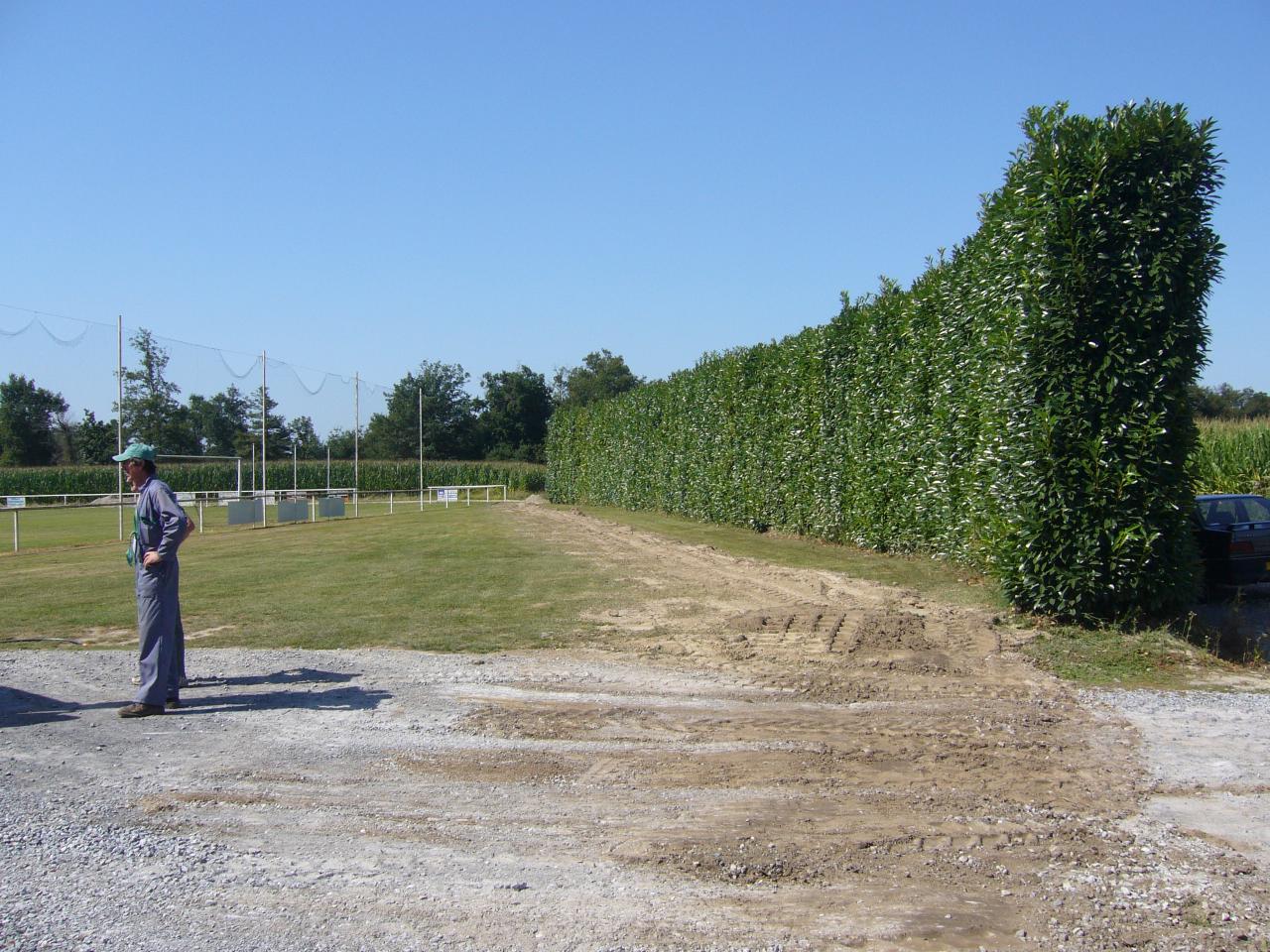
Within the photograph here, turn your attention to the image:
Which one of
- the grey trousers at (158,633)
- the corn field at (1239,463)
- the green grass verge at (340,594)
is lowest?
the green grass verge at (340,594)

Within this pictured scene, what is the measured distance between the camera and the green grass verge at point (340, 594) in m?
10.1

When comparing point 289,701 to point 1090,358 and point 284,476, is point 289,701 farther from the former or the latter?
point 284,476

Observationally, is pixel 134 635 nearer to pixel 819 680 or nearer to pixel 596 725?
pixel 596 725

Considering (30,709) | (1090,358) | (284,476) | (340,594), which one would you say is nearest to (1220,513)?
(1090,358)

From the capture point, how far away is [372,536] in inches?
961

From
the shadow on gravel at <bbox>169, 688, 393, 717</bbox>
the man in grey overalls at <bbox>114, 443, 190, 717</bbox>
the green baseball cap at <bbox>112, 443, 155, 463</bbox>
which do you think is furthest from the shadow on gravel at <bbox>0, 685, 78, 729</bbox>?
the green baseball cap at <bbox>112, 443, 155, 463</bbox>

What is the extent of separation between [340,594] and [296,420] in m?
31.5

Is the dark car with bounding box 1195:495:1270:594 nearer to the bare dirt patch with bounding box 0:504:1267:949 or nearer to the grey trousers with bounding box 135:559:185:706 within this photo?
the bare dirt patch with bounding box 0:504:1267:949

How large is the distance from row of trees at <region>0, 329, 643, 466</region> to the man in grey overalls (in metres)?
25.1

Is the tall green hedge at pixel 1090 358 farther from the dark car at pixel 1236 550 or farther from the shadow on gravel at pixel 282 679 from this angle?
the shadow on gravel at pixel 282 679

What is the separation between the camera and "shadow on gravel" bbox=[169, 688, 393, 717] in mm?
7039

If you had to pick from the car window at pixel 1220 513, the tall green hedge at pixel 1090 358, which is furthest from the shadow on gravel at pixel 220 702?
the car window at pixel 1220 513

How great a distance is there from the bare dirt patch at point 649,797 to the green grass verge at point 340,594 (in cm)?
127

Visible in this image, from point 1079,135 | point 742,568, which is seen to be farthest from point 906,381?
point 1079,135
